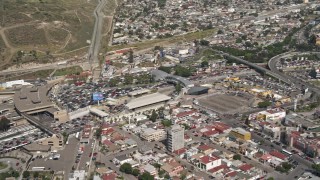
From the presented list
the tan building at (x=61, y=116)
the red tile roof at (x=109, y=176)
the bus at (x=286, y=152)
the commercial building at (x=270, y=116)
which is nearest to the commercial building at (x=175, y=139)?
the red tile roof at (x=109, y=176)

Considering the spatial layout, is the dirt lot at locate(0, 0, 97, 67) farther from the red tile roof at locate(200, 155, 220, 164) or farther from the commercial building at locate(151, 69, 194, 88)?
the red tile roof at locate(200, 155, 220, 164)

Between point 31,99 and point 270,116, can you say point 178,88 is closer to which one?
point 270,116

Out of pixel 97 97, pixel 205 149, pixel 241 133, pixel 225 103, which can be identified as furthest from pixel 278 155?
pixel 97 97

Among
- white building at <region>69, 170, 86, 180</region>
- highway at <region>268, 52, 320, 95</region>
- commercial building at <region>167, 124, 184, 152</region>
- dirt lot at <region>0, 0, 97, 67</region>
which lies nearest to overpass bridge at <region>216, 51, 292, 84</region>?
highway at <region>268, 52, 320, 95</region>

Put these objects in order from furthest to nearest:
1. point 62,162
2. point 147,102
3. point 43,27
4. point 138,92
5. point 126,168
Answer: point 43,27 < point 138,92 < point 147,102 < point 62,162 < point 126,168

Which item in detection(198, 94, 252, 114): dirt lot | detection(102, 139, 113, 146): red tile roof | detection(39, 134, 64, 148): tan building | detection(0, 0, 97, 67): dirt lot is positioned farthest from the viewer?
detection(0, 0, 97, 67): dirt lot
